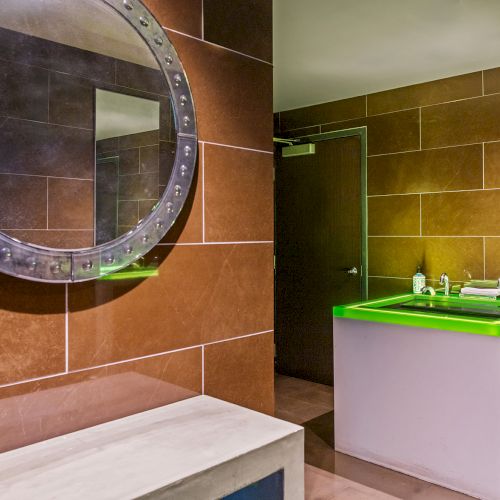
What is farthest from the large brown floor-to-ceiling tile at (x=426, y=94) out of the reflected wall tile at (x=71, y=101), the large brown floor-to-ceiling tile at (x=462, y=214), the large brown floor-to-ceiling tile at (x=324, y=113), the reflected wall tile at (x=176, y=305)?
the reflected wall tile at (x=71, y=101)

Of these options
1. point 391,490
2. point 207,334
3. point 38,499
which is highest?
point 207,334

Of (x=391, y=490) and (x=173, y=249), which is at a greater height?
(x=173, y=249)

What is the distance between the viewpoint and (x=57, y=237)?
119 cm

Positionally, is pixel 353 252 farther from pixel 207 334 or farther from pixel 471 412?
pixel 207 334

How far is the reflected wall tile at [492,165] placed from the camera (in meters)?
3.33

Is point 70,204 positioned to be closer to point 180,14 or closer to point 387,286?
point 180,14

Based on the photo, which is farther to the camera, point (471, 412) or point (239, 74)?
point (471, 412)

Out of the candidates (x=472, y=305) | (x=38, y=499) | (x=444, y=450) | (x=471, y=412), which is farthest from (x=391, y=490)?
(x=38, y=499)

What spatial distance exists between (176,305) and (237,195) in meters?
0.41

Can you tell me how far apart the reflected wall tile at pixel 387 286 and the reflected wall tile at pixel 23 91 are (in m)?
3.10

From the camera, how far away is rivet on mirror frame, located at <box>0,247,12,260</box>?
3.60ft

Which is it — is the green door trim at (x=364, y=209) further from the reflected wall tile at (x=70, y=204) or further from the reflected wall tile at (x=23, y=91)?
the reflected wall tile at (x=23, y=91)

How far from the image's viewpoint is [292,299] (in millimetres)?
4543

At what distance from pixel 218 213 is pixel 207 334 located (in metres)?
0.37
